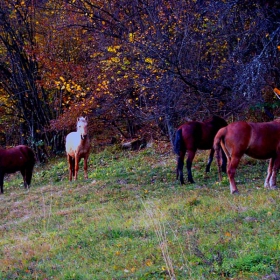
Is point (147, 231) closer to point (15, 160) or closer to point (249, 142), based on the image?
point (249, 142)

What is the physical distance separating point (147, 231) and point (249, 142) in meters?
3.40

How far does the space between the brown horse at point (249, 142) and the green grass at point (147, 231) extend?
0.58m

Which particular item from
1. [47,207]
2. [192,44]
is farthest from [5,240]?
[192,44]

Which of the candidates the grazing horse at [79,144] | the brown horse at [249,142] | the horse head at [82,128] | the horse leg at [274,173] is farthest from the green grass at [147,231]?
the horse head at [82,128]

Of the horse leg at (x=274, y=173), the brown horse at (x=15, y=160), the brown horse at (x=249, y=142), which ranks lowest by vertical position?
the brown horse at (x=15, y=160)

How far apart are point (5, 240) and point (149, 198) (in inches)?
130

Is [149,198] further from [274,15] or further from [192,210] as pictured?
[274,15]

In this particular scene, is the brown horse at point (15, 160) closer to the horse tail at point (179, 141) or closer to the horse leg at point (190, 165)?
the horse tail at point (179, 141)

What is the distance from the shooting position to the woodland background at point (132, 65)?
11867 mm

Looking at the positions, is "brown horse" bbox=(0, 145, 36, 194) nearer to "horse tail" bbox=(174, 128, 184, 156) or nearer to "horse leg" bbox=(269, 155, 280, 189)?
"horse tail" bbox=(174, 128, 184, 156)

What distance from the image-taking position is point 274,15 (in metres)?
11.7

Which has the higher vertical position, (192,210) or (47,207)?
(192,210)

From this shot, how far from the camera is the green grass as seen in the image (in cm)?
518

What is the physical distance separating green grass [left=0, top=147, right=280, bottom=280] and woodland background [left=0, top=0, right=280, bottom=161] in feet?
8.38
